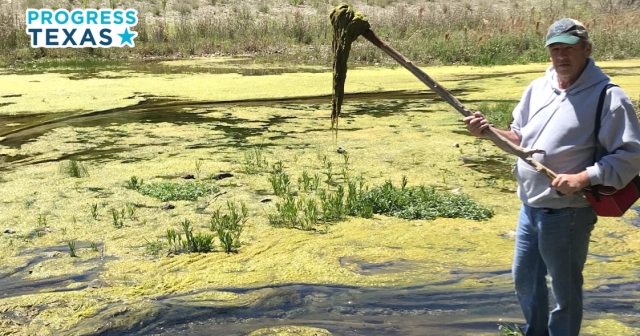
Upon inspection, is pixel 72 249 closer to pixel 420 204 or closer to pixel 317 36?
pixel 420 204

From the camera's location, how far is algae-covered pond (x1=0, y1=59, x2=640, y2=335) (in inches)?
129

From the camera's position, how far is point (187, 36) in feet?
59.5

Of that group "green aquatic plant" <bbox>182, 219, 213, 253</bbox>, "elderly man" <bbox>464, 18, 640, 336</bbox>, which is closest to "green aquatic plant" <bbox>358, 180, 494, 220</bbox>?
"green aquatic plant" <bbox>182, 219, 213, 253</bbox>

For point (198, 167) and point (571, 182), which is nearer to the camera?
point (571, 182)

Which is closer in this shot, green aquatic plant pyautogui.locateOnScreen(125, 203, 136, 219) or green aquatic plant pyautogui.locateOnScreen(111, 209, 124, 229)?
green aquatic plant pyautogui.locateOnScreen(111, 209, 124, 229)

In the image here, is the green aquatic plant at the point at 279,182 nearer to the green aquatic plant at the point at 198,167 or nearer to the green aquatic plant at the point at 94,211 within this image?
the green aquatic plant at the point at 198,167

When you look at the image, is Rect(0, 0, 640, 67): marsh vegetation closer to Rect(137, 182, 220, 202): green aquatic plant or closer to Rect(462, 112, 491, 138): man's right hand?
Rect(137, 182, 220, 202): green aquatic plant

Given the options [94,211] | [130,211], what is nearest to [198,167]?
[130,211]

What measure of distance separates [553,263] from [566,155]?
0.39 m

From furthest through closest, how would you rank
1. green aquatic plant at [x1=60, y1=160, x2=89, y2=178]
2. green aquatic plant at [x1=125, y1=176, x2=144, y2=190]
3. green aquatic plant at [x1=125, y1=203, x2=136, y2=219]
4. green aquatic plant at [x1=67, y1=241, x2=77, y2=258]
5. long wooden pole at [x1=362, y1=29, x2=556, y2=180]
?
1. green aquatic plant at [x1=60, y1=160, x2=89, y2=178]
2. green aquatic plant at [x1=125, y1=176, x2=144, y2=190]
3. green aquatic plant at [x1=125, y1=203, x2=136, y2=219]
4. green aquatic plant at [x1=67, y1=241, x2=77, y2=258]
5. long wooden pole at [x1=362, y1=29, x2=556, y2=180]

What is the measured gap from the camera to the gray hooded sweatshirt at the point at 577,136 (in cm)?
224

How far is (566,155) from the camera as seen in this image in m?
2.35

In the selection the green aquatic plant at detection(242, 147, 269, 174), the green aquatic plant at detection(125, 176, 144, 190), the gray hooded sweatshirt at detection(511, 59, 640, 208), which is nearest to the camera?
the gray hooded sweatshirt at detection(511, 59, 640, 208)

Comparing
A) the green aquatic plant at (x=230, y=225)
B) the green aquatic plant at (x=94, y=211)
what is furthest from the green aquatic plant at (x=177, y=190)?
the green aquatic plant at (x=94, y=211)
